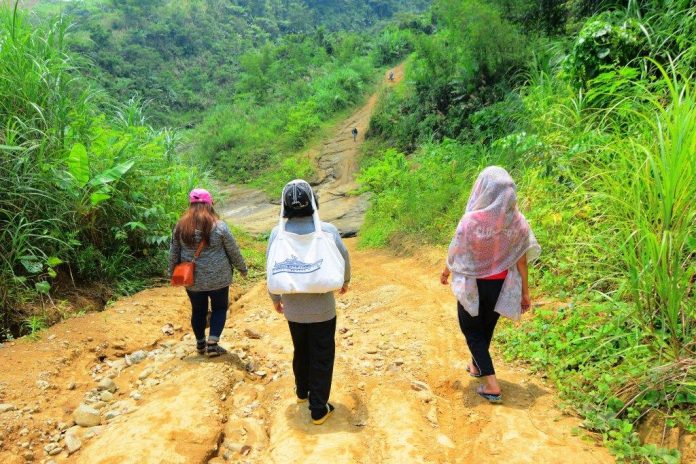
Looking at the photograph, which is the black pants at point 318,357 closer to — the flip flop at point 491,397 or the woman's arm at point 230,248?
the flip flop at point 491,397

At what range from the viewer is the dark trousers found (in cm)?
417

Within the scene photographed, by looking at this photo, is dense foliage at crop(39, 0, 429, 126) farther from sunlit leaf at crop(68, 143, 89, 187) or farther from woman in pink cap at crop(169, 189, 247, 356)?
woman in pink cap at crop(169, 189, 247, 356)

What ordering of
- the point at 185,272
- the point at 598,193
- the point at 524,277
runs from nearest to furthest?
the point at 524,277 < the point at 598,193 < the point at 185,272

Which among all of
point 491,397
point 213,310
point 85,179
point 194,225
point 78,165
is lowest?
point 491,397

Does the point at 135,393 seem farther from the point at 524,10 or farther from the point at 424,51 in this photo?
the point at 424,51

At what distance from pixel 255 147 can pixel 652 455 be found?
2406cm

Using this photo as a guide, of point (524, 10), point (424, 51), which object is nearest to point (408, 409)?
point (524, 10)

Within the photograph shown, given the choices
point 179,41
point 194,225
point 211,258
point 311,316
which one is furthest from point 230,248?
point 179,41

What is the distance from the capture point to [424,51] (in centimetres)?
1530

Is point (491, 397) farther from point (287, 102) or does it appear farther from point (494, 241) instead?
point (287, 102)

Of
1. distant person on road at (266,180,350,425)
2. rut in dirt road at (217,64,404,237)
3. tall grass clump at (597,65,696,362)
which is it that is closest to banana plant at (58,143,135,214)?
distant person on road at (266,180,350,425)

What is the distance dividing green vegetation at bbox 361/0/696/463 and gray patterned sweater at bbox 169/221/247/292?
8.35 ft

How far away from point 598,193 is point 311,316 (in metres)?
2.54

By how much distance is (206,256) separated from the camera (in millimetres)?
4070
